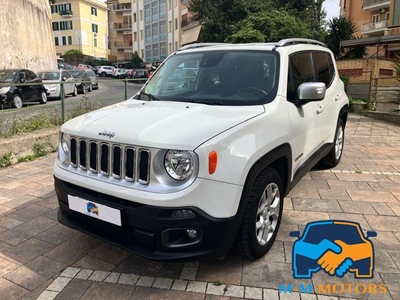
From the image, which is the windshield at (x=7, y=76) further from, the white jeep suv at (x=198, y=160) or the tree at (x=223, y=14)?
the white jeep suv at (x=198, y=160)

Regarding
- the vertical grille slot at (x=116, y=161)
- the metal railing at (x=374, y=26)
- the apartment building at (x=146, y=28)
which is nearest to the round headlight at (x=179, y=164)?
the vertical grille slot at (x=116, y=161)

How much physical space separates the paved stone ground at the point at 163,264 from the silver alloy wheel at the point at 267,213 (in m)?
0.21

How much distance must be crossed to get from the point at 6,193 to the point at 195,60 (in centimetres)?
299

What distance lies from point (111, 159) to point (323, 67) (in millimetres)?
3307

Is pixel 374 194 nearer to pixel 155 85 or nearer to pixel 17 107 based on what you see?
pixel 155 85

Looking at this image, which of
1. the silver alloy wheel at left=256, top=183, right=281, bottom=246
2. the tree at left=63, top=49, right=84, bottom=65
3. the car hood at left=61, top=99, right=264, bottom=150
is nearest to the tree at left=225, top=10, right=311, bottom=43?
the car hood at left=61, top=99, right=264, bottom=150

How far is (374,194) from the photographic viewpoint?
4.54m

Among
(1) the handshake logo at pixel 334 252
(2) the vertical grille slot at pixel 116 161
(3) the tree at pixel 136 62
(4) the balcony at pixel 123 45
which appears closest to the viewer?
(2) the vertical grille slot at pixel 116 161

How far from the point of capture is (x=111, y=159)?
2.63 meters

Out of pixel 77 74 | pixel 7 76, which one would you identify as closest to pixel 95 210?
pixel 7 76

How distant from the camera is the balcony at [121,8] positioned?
2795 inches

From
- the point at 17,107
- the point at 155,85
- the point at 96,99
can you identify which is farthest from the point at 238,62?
the point at 96,99

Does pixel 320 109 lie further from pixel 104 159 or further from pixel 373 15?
pixel 373 15

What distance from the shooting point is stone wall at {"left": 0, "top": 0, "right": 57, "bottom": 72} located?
22375mm
